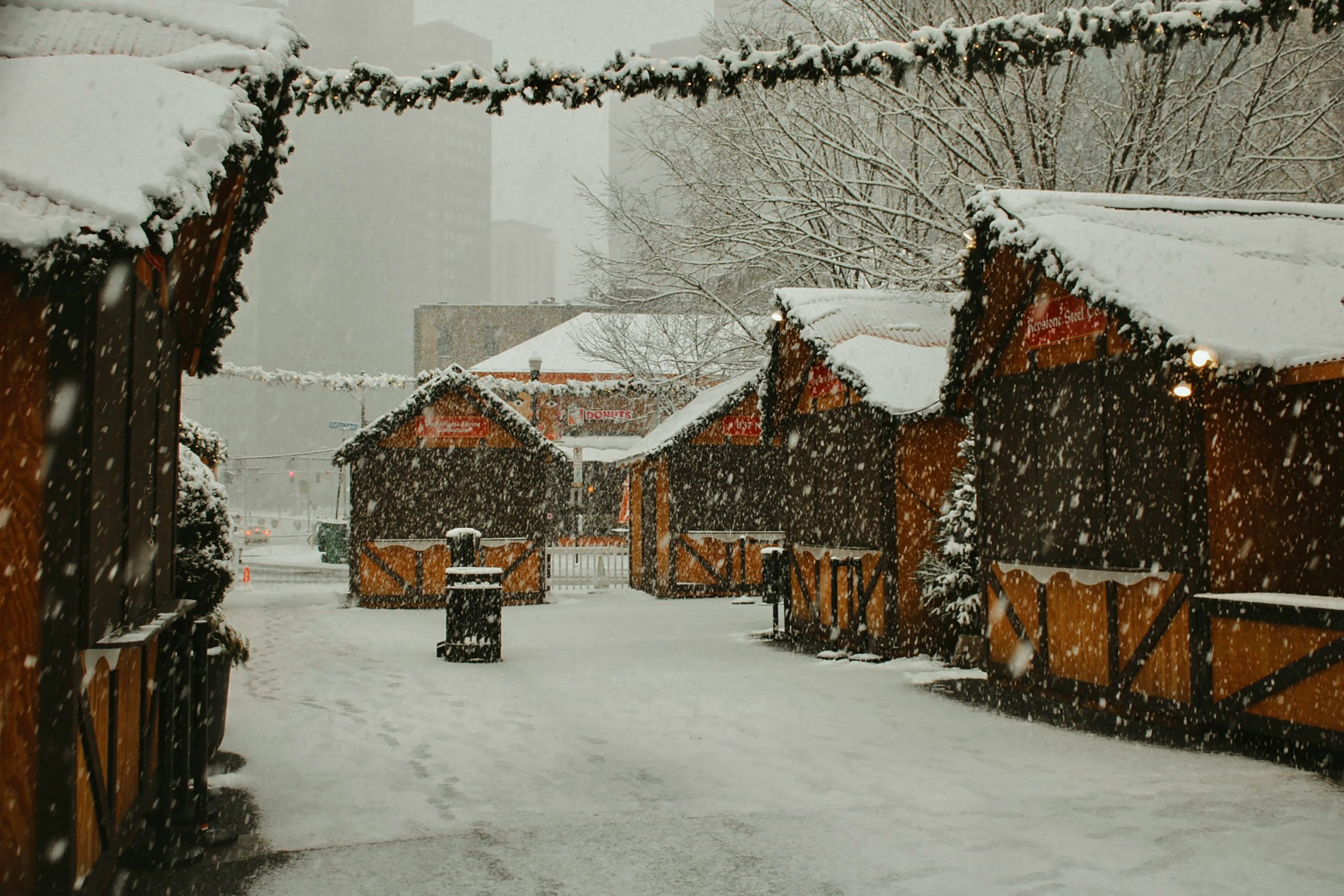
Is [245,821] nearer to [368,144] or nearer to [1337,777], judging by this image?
[1337,777]

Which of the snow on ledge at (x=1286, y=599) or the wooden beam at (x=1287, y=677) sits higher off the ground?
the snow on ledge at (x=1286, y=599)

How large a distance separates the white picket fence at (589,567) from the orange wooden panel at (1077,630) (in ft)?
51.7

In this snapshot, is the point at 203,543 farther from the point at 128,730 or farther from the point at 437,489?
the point at 437,489

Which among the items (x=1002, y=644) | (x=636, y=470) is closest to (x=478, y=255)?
(x=636, y=470)

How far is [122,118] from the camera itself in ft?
15.2

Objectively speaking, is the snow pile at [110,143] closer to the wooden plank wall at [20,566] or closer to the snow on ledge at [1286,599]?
the wooden plank wall at [20,566]

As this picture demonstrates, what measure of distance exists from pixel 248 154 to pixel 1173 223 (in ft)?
26.9

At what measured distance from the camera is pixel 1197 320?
26.8 feet

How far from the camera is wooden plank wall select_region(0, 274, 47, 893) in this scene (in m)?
4.12

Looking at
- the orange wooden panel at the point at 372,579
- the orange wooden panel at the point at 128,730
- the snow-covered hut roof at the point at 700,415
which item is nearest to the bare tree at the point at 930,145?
the snow-covered hut roof at the point at 700,415

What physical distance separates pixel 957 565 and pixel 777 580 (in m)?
4.30

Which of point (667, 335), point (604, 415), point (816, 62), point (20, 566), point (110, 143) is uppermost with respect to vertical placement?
point (667, 335)

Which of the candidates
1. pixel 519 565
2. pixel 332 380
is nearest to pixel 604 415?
pixel 332 380

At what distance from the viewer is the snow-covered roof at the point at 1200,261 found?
803cm
